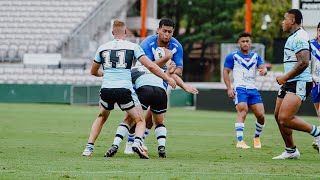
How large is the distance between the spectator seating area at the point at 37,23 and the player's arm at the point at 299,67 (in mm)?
32454

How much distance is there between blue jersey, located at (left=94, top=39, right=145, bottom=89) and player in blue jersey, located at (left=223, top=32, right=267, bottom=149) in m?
4.38

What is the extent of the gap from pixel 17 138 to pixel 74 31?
2960 cm

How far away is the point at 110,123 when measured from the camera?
24969mm

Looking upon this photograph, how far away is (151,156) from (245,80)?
427 cm

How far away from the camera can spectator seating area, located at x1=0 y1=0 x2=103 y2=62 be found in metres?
46.1

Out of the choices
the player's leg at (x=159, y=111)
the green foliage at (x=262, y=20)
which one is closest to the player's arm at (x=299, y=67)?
the player's leg at (x=159, y=111)

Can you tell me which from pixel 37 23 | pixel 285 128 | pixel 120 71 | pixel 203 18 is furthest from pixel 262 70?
pixel 203 18

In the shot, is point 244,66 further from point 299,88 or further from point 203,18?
point 203,18

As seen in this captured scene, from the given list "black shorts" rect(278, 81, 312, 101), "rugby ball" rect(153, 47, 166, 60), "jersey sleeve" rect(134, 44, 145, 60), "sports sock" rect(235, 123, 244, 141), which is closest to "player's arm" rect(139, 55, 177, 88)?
"jersey sleeve" rect(134, 44, 145, 60)

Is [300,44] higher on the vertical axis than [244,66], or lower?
higher

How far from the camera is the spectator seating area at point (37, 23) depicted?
151 feet

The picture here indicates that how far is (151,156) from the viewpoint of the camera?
1445 cm

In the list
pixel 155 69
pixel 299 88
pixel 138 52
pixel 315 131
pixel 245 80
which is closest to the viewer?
pixel 155 69

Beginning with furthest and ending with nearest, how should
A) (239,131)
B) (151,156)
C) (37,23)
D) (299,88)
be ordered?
(37,23)
(239,131)
(151,156)
(299,88)
